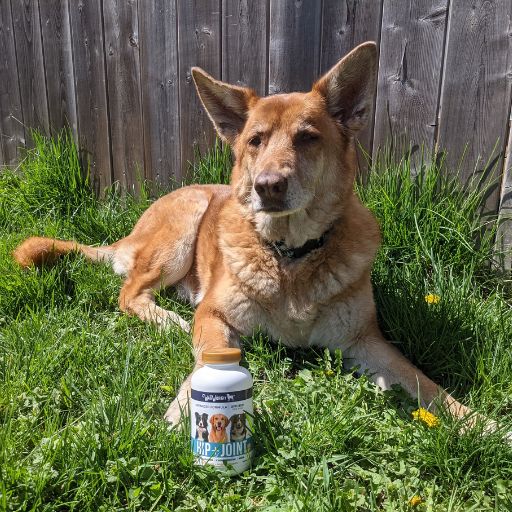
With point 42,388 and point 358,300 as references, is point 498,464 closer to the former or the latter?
point 358,300

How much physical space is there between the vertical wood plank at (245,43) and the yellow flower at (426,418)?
2.46 meters

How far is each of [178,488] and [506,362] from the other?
1448mm

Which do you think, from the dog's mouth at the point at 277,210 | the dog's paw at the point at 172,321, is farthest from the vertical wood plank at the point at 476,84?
the dog's paw at the point at 172,321

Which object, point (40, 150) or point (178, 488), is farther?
point (40, 150)

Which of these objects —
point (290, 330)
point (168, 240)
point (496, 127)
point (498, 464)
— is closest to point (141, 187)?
point (168, 240)

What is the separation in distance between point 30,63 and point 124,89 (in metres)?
1.15

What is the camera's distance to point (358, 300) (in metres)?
2.51

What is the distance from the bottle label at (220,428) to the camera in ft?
5.63

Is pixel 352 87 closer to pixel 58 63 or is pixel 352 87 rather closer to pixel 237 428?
pixel 237 428

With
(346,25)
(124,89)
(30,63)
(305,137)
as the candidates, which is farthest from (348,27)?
(30,63)

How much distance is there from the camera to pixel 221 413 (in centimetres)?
171

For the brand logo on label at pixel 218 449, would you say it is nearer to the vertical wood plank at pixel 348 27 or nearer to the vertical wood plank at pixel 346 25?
the vertical wood plank at pixel 348 27

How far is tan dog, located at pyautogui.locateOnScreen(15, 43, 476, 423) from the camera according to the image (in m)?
2.38

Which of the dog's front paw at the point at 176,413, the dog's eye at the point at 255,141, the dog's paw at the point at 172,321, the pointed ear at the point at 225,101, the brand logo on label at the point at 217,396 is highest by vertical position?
the pointed ear at the point at 225,101
